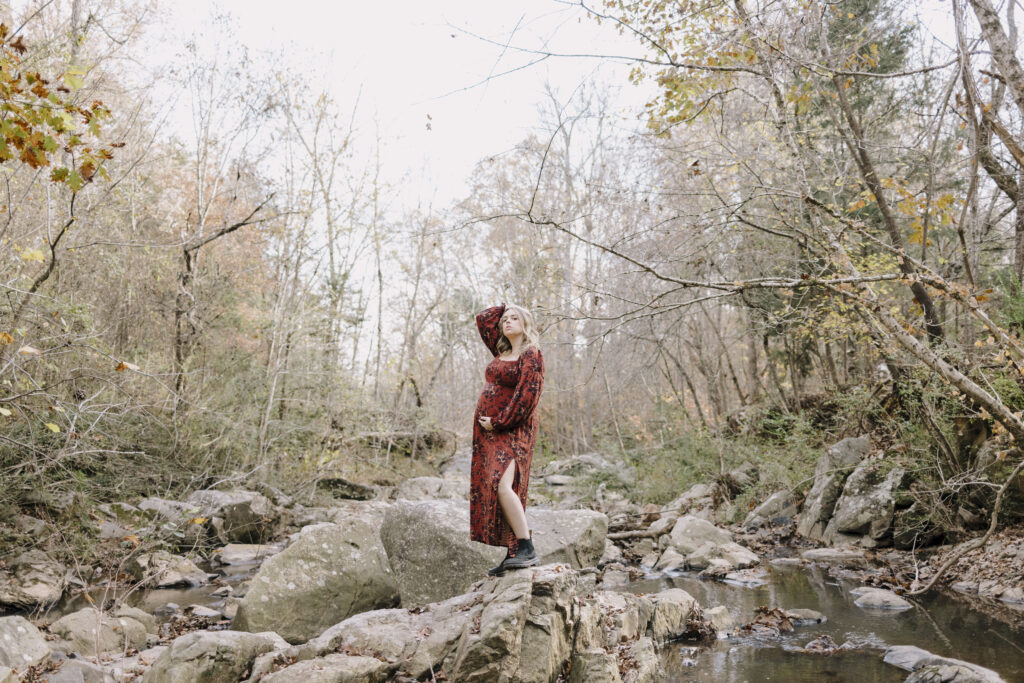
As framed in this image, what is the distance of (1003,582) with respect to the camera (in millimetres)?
6926

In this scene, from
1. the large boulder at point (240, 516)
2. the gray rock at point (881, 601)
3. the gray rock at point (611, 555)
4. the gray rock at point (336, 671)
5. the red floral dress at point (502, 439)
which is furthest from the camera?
the large boulder at point (240, 516)

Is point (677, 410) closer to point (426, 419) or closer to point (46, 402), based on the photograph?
point (426, 419)

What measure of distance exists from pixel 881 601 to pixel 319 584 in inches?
218

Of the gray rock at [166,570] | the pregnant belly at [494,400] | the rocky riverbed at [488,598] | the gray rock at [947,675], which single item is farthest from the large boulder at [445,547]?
the gray rock at [166,570]

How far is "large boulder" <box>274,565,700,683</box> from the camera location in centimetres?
411

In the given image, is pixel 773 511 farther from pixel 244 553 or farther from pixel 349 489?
pixel 349 489

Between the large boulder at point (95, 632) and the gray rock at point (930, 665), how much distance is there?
6030 mm

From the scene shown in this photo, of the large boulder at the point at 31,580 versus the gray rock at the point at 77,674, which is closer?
the gray rock at the point at 77,674

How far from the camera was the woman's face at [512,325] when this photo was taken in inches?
204

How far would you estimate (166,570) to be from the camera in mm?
8172

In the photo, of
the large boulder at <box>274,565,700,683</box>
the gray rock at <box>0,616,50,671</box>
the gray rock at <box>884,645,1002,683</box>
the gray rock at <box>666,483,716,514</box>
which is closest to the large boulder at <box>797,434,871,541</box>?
the gray rock at <box>666,483,716,514</box>

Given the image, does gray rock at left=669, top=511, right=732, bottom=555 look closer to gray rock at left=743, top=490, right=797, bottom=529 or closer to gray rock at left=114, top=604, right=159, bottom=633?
gray rock at left=743, top=490, right=797, bottom=529

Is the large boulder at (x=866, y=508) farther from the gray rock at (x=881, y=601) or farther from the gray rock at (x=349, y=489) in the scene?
the gray rock at (x=349, y=489)

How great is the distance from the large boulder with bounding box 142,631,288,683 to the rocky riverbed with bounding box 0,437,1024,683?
0.03 ft
